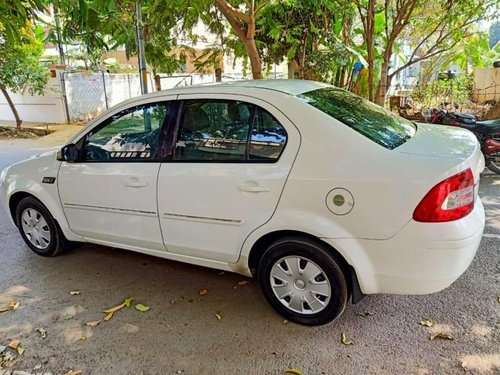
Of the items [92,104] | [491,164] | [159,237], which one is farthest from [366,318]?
[92,104]

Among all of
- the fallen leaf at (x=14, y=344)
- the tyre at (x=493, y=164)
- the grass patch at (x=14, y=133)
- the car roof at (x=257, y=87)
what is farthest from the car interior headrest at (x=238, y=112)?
the grass patch at (x=14, y=133)

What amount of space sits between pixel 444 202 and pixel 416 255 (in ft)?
1.17

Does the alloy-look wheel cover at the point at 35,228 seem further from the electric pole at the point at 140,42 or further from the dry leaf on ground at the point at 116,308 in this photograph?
the electric pole at the point at 140,42

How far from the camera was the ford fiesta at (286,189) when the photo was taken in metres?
2.62

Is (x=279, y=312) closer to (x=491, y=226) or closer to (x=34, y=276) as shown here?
(x=34, y=276)

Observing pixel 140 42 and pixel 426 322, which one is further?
pixel 140 42

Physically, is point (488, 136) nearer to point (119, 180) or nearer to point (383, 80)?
point (383, 80)

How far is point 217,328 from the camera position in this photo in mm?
3127

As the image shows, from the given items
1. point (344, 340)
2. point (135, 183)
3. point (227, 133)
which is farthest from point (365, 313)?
point (135, 183)

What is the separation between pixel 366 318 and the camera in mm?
3162

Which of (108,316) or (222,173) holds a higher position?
(222,173)

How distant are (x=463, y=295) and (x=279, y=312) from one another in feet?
4.81

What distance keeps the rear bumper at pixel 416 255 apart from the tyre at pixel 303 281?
0.14m

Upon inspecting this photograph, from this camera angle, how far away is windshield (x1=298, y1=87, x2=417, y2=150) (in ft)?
9.74
